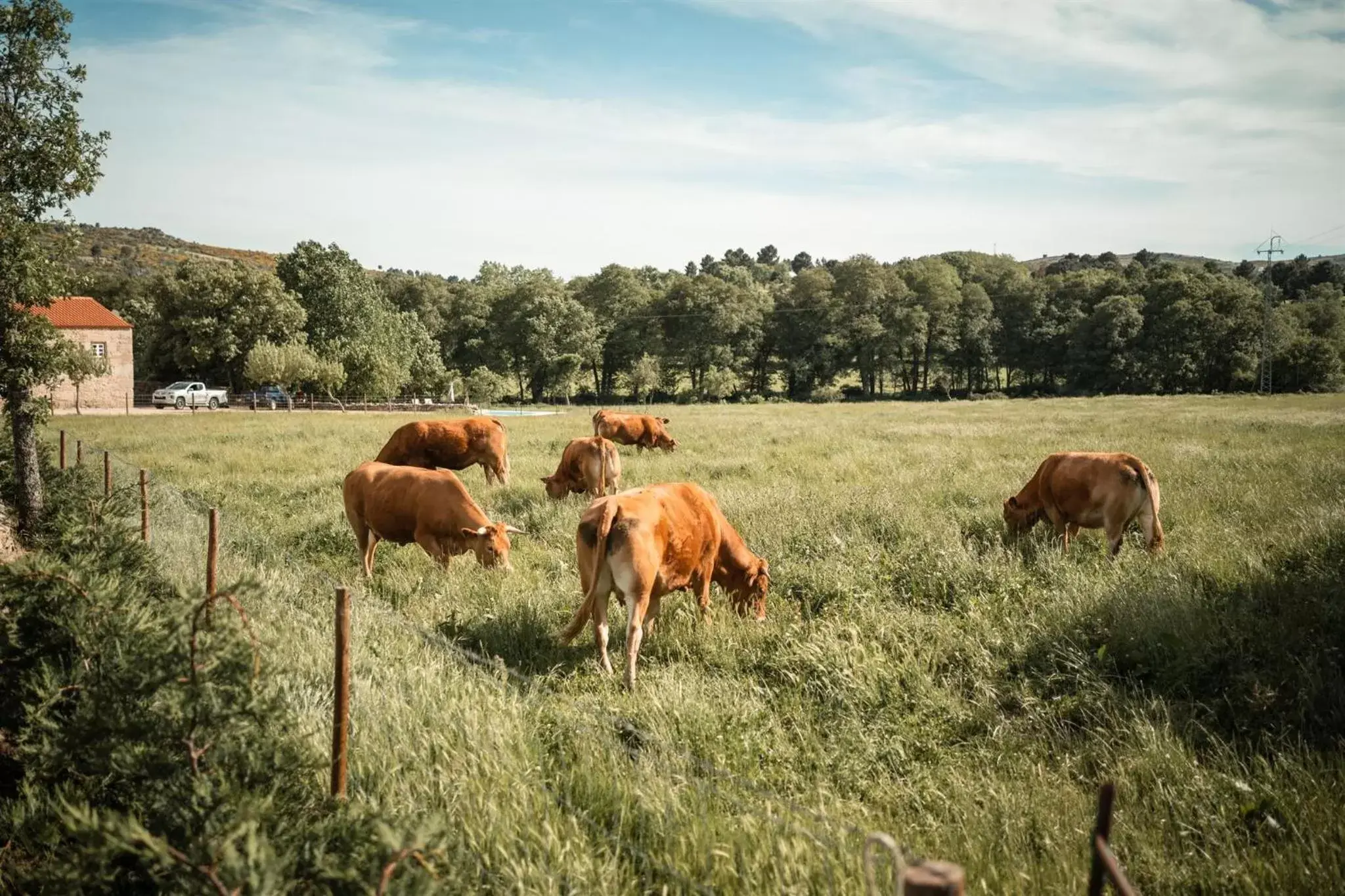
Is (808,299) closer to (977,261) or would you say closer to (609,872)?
(977,261)

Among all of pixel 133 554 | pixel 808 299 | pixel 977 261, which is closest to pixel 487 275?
pixel 808 299

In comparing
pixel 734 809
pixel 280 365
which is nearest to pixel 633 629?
pixel 734 809

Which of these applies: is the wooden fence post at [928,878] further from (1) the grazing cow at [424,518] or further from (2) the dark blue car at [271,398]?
(2) the dark blue car at [271,398]

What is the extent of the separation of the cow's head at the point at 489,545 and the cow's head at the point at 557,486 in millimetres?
5118

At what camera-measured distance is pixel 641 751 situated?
13.2 ft

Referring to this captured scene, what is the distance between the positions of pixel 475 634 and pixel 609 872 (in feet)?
12.6

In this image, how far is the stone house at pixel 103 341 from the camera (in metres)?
50.5

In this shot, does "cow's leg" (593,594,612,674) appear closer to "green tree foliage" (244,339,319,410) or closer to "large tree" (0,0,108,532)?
"large tree" (0,0,108,532)

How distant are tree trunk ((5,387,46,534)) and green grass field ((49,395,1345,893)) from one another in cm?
275

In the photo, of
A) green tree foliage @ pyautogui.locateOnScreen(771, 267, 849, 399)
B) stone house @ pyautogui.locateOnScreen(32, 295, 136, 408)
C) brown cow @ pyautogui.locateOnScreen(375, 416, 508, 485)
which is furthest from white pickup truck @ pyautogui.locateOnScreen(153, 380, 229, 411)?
Result: green tree foliage @ pyautogui.locateOnScreen(771, 267, 849, 399)

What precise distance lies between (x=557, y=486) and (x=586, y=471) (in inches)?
25.3

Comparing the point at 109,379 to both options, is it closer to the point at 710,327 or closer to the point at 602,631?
the point at 710,327

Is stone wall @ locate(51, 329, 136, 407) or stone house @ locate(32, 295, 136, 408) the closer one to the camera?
stone wall @ locate(51, 329, 136, 407)

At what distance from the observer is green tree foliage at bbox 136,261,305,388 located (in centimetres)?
5278
